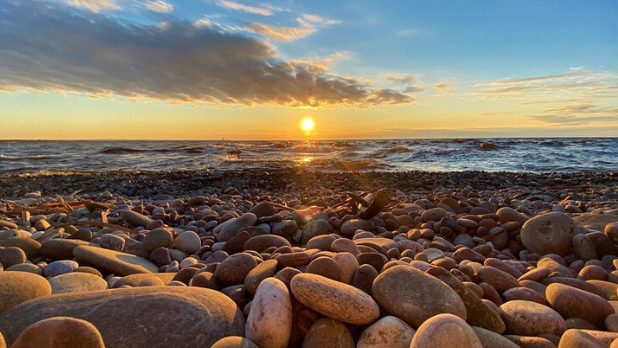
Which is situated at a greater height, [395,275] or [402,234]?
[395,275]

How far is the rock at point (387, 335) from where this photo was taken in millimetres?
1523

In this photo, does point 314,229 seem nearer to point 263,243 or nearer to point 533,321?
point 263,243

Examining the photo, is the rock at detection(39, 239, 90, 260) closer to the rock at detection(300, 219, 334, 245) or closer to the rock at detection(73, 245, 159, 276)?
the rock at detection(73, 245, 159, 276)

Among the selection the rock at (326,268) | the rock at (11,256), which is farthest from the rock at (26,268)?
the rock at (326,268)

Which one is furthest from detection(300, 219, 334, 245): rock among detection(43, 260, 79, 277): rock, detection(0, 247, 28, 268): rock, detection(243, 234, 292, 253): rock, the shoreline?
the shoreline

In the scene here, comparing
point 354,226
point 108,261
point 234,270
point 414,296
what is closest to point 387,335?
point 414,296

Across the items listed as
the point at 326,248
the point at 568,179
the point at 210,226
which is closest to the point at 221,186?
the point at 210,226

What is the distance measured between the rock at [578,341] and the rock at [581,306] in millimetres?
467

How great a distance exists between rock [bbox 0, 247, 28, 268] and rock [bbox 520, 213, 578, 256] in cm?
435

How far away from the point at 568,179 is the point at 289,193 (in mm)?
8155

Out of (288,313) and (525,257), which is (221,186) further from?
(288,313)

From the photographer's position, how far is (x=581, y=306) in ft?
6.45

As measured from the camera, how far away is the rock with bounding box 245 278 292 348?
156cm

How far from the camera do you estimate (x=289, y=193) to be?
9.04 metres
